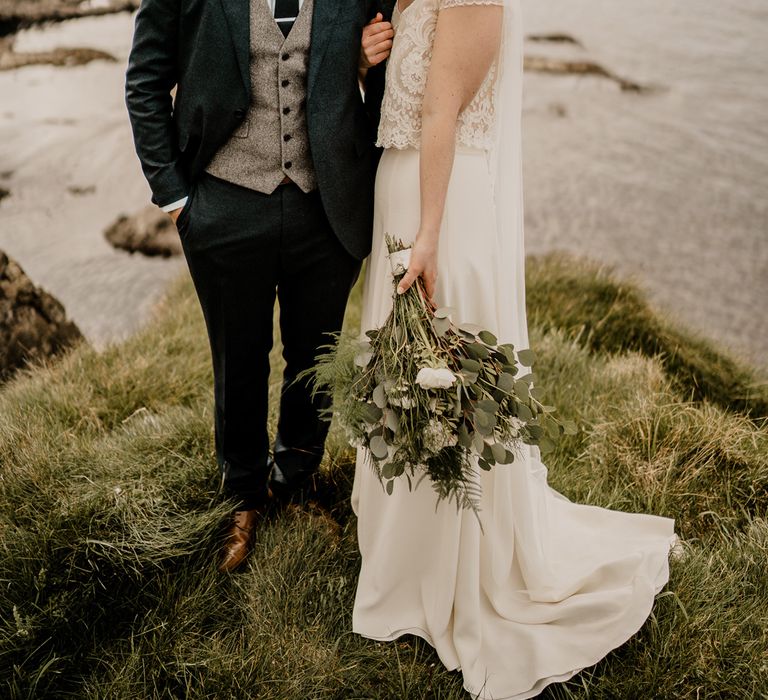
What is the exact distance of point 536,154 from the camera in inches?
235

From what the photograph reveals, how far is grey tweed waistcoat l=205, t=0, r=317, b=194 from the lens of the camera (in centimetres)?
193

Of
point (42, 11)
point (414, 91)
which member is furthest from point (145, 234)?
point (414, 91)

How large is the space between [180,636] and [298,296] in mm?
1125

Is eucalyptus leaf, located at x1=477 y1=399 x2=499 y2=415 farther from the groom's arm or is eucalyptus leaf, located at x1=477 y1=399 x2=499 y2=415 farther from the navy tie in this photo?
the navy tie

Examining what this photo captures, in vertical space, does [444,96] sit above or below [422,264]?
above

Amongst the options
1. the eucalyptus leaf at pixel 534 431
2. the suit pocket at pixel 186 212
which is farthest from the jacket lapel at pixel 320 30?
the eucalyptus leaf at pixel 534 431

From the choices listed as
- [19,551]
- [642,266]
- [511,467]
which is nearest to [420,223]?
[511,467]

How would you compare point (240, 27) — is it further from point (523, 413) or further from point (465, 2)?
point (523, 413)

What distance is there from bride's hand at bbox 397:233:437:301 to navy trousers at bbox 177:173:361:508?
0.36m

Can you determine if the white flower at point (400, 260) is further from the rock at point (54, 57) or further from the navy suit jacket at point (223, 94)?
the rock at point (54, 57)

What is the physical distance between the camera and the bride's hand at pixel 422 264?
183 cm

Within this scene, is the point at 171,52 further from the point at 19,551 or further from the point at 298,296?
the point at 19,551

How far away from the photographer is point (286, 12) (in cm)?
194

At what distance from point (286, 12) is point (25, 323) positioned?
259 centimetres
